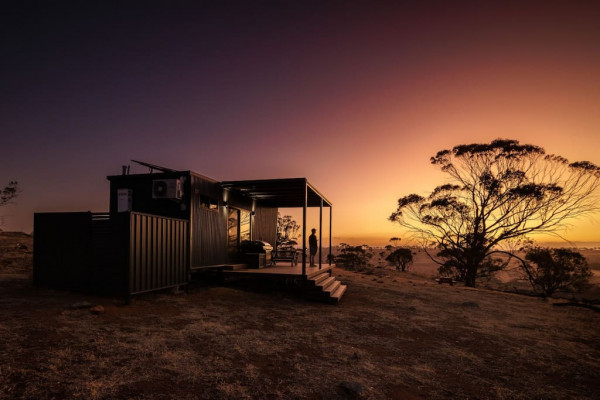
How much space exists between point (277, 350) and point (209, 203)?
23.3 ft

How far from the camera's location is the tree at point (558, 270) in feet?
65.4

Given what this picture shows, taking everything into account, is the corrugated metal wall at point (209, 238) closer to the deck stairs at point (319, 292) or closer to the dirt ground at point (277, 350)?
the dirt ground at point (277, 350)

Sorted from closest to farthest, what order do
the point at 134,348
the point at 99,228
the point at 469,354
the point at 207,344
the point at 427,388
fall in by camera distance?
1. the point at 427,388
2. the point at 134,348
3. the point at 207,344
4. the point at 469,354
5. the point at 99,228

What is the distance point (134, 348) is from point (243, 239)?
9.01m

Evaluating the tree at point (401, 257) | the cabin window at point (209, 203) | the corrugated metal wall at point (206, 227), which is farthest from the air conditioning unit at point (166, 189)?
the tree at point (401, 257)

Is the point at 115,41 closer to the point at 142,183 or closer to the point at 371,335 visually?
the point at 142,183

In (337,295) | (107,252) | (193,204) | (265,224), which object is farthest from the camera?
(265,224)

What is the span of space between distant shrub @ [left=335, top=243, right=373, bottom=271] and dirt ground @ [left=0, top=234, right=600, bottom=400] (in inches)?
774

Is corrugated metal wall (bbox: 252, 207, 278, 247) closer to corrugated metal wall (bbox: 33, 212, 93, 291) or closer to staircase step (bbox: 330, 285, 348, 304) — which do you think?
staircase step (bbox: 330, 285, 348, 304)

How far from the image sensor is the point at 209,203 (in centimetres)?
1136

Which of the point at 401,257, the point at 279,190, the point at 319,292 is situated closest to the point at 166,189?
the point at 279,190

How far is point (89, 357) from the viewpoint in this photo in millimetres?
4422

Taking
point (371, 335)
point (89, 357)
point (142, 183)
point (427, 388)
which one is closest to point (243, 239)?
point (142, 183)

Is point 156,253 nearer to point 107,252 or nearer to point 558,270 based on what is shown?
point 107,252
